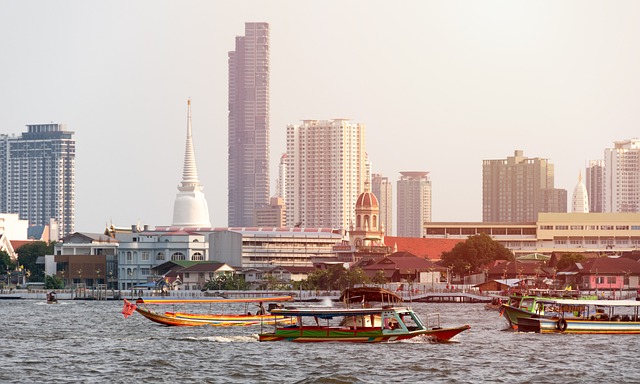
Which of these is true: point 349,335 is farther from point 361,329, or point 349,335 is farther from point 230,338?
point 230,338

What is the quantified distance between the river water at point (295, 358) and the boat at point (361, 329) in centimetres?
56

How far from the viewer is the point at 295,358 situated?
63.5m

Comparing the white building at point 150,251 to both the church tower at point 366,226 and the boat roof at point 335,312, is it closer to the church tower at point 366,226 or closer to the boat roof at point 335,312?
the church tower at point 366,226

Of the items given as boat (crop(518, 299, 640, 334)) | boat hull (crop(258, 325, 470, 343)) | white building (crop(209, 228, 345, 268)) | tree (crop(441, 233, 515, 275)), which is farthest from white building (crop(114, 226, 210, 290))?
boat hull (crop(258, 325, 470, 343))

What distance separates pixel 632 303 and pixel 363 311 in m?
16.6

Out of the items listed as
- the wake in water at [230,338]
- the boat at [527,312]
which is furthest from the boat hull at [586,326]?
the wake in water at [230,338]

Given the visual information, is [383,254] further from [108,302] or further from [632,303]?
[632,303]

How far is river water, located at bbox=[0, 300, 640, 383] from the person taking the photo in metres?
57.5

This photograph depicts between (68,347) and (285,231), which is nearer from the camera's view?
(68,347)

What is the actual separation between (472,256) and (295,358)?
11679cm

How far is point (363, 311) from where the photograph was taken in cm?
6850

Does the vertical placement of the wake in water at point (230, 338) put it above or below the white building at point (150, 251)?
below

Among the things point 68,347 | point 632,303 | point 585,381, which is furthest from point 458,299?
point 585,381

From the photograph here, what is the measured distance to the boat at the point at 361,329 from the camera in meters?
68.8
